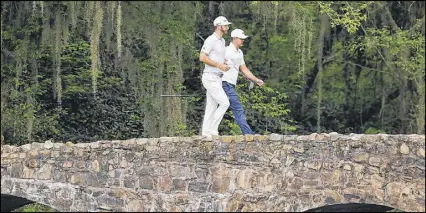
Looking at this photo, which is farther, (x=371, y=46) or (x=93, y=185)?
(x=371, y=46)

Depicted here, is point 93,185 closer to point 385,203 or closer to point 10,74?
point 385,203

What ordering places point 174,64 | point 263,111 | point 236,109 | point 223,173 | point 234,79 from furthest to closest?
point 263,111 → point 174,64 → point 234,79 → point 236,109 → point 223,173

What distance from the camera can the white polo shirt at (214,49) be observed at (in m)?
11.9

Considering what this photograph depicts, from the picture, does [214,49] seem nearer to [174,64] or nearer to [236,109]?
[236,109]

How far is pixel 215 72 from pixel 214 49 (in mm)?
297

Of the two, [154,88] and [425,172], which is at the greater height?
[154,88]

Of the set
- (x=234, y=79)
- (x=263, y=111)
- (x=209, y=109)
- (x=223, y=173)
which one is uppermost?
(x=234, y=79)

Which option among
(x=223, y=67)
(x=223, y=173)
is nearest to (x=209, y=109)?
(x=223, y=67)

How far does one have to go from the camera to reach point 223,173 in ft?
38.6

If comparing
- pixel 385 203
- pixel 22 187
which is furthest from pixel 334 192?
pixel 22 187

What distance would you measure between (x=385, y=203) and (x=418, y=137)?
0.86m

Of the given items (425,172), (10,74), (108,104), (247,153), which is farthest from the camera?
(108,104)

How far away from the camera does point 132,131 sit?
19812 mm

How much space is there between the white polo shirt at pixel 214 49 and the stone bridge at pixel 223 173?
0.91m
